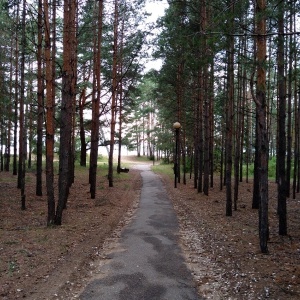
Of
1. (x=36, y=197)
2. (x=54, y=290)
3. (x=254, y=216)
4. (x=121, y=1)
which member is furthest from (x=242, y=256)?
(x=121, y=1)

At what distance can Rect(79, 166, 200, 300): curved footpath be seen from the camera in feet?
16.7

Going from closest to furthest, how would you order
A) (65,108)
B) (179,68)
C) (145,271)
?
(145,271) → (65,108) → (179,68)

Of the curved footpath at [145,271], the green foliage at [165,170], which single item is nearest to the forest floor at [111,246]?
the curved footpath at [145,271]

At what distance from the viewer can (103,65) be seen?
68.9 ft

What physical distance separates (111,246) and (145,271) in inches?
74.7

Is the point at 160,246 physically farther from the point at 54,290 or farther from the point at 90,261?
the point at 54,290

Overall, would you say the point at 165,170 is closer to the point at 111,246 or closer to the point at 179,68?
the point at 179,68

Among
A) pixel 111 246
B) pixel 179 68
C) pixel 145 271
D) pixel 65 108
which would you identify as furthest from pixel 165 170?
pixel 145 271

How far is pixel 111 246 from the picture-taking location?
25.5ft

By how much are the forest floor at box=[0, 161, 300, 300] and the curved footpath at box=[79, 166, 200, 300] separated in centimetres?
26

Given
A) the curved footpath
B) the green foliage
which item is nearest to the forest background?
the curved footpath

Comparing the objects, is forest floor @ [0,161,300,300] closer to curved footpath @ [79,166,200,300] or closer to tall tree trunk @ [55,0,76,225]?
curved footpath @ [79,166,200,300]

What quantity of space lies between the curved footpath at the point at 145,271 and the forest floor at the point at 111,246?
0.84 ft

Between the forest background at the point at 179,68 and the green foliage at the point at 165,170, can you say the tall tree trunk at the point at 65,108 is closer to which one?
the forest background at the point at 179,68
